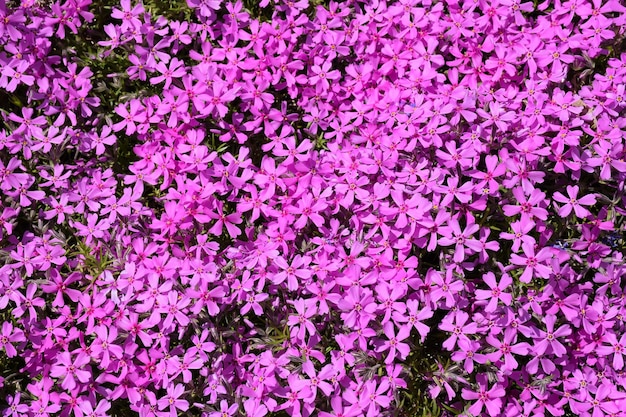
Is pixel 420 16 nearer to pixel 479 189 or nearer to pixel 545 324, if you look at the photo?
pixel 479 189

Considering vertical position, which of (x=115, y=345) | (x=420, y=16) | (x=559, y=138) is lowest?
(x=115, y=345)

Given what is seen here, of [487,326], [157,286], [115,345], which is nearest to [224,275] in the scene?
[157,286]

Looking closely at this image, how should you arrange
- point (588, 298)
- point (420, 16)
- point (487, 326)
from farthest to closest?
point (420, 16) < point (588, 298) < point (487, 326)

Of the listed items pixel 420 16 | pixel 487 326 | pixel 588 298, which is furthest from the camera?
pixel 420 16

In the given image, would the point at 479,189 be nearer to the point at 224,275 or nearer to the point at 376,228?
the point at 376,228

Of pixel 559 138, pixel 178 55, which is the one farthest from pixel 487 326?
pixel 178 55

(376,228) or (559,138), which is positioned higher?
(559,138)

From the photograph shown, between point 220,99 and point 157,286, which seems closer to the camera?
point 157,286
